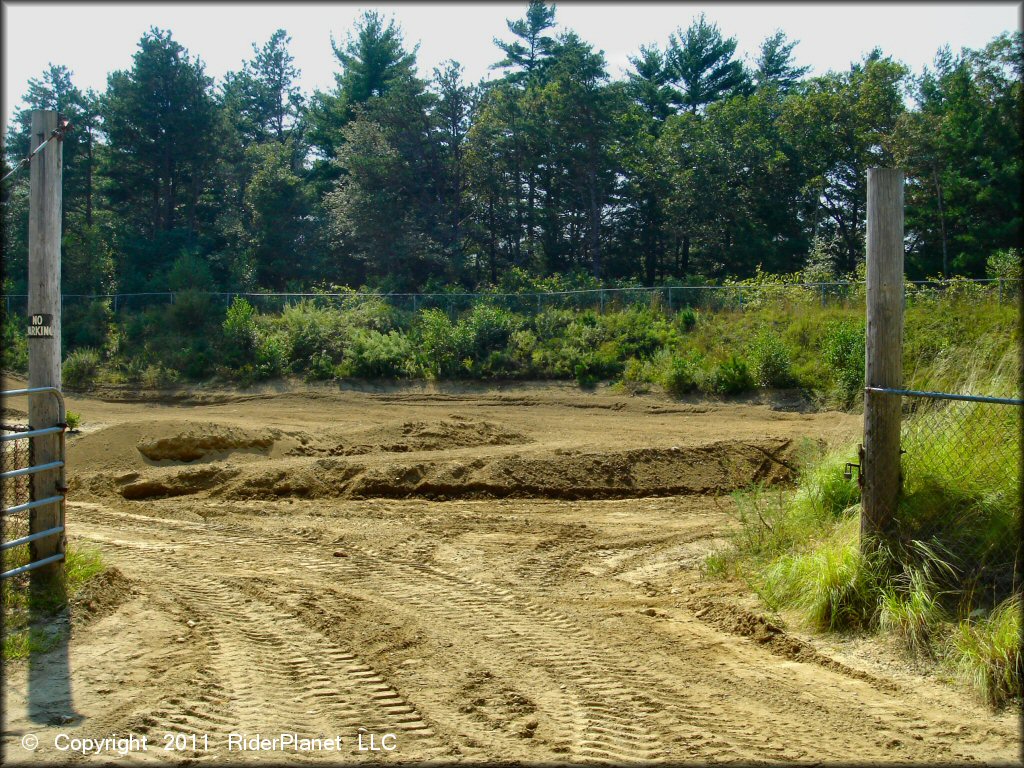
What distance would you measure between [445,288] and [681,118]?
553 inches

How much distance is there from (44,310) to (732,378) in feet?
62.7

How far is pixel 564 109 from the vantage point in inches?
1617

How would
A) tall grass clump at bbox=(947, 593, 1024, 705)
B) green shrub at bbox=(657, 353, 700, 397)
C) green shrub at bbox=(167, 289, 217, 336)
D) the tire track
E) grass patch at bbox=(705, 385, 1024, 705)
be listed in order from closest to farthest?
the tire track, tall grass clump at bbox=(947, 593, 1024, 705), grass patch at bbox=(705, 385, 1024, 705), green shrub at bbox=(657, 353, 700, 397), green shrub at bbox=(167, 289, 217, 336)

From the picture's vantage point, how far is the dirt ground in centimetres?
539

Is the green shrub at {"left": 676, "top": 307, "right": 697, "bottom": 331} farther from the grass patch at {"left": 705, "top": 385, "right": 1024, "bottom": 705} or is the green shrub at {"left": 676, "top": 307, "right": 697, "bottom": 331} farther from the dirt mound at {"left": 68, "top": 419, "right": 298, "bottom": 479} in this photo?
the grass patch at {"left": 705, "top": 385, "right": 1024, "bottom": 705}

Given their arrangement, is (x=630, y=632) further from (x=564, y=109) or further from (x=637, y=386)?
(x=564, y=109)

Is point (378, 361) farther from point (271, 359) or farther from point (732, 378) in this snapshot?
point (732, 378)

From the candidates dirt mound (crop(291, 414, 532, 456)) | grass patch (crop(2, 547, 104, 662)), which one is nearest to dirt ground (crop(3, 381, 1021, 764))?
grass patch (crop(2, 547, 104, 662))

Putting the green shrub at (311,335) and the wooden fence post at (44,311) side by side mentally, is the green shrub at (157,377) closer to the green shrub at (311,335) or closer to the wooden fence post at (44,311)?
the green shrub at (311,335)

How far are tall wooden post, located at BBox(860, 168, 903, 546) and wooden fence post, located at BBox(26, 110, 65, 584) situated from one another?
6995 millimetres

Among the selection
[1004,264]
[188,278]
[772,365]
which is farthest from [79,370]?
[1004,264]

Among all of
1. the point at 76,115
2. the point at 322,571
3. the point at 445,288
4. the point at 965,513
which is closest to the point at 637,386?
the point at 445,288

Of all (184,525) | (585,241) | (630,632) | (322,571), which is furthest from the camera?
(585,241)

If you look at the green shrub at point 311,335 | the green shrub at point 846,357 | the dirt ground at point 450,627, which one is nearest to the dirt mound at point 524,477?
the dirt ground at point 450,627
